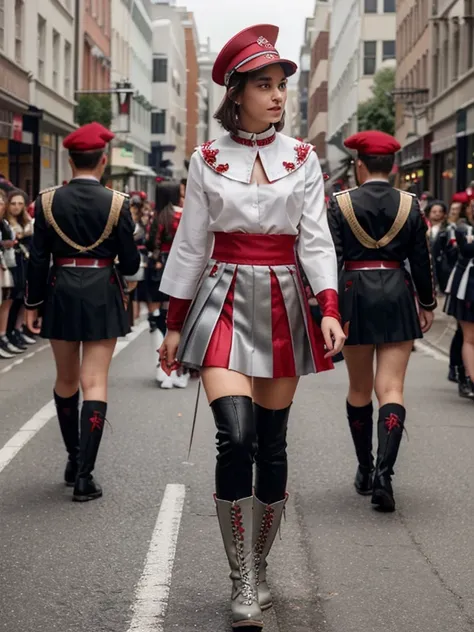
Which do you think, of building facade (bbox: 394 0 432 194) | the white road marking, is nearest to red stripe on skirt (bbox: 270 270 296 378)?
the white road marking

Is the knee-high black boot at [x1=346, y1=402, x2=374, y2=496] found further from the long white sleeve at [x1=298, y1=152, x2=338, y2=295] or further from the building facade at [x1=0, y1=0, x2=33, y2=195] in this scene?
the building facade at [x1=0, y1=0, x2=33, y2=195]

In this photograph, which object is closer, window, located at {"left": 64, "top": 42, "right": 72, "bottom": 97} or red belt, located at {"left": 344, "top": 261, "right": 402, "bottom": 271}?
red belt, located at {"left": 344, "top": 261, "right": 402, "bottom": 271}

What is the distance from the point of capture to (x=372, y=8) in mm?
79562

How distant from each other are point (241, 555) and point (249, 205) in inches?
48.4

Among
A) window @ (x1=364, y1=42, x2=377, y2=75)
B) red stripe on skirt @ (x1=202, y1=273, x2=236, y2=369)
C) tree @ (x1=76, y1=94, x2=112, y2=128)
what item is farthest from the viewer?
window @ (x1=364, y1=42, x2=377, y2=75)

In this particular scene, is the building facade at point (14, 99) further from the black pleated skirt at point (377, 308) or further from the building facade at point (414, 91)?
the black pleated skirt at point (377, 308)

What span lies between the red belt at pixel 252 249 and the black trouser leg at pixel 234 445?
→ 503 millimetres

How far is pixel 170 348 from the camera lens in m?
4.93

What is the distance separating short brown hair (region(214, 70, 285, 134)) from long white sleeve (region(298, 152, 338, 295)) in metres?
0.27

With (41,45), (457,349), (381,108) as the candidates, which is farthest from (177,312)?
(381,108)

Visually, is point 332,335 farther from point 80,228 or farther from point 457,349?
point 457,349

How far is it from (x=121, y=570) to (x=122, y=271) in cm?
216

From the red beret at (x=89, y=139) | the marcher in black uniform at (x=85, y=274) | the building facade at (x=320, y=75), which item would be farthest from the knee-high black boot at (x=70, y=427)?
the building facade at (x=320, y=75)

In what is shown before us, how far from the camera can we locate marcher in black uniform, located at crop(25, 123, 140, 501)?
7.02m
